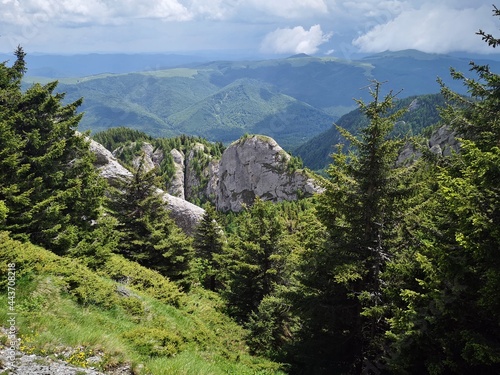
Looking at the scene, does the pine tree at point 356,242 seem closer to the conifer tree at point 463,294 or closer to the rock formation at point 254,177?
the conifer tree at point 463,294

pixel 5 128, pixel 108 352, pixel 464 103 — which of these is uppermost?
pixel 464 103

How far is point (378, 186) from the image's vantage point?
14680 millimetres

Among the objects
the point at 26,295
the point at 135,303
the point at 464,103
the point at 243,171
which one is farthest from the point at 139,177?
the point at 243,171

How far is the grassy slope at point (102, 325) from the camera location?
9.46m

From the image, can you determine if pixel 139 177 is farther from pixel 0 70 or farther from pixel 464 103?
pixel 464 103

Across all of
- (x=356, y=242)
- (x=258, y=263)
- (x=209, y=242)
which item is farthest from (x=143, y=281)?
(x=209, y=242)

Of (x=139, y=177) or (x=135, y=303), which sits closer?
(x=135, y=303)

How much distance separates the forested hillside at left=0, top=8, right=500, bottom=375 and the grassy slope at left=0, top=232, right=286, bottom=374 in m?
0.07

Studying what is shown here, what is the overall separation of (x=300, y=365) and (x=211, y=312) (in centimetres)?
811

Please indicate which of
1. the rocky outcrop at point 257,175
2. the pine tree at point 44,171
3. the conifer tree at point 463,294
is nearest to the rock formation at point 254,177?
Answer: the rocky outcrop at point 257,175

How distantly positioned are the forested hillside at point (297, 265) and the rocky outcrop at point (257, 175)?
A: 75720 mm

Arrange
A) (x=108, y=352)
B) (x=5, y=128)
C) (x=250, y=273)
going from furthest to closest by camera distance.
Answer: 1. (x=250, y=273)
2. (x=5, y=128)
3. (x=108, y=352)

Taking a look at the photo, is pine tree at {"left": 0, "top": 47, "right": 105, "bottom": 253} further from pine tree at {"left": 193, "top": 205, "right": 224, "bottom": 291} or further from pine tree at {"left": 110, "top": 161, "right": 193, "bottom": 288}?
pine tree at {"left": 193, "top": 205, "right": 224, "bottom": 291}

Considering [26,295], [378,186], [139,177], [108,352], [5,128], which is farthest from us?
[139,177]
